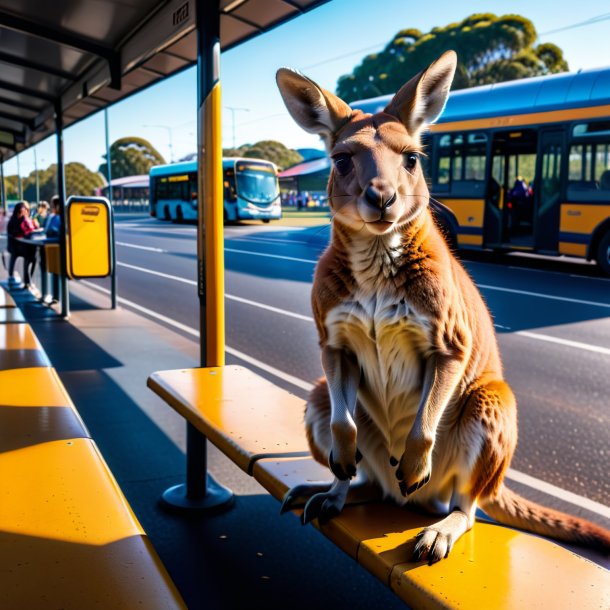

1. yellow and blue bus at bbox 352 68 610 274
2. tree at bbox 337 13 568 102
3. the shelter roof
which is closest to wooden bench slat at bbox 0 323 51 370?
the shelter roof

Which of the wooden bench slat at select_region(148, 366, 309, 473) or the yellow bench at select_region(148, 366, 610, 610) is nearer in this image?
the yellow bench at select_region(148, 366, 610, 610)

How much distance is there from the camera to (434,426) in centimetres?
166

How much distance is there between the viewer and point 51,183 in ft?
261

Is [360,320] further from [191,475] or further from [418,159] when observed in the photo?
[191,475]

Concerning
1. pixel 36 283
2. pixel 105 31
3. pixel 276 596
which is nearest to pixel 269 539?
pixel 276 596

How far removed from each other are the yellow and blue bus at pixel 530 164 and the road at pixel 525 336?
0.76 meters

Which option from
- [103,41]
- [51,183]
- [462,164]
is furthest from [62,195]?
[51,183]

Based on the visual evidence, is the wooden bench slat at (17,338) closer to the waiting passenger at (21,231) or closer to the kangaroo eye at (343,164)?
the kangaroo eye at (343,164)

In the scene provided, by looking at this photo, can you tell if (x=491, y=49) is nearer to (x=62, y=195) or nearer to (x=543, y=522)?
(x=62, y=195)

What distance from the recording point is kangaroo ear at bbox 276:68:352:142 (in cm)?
171

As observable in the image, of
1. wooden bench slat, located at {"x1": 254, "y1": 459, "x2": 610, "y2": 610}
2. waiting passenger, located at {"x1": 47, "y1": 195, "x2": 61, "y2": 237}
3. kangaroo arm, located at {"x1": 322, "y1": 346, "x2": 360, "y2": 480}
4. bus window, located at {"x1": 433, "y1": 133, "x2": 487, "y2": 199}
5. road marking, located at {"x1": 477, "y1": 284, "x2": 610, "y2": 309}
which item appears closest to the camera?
wooden bench slat, located at {"x1": 254, "y1": 459, "x2": 610, "y2": 610}

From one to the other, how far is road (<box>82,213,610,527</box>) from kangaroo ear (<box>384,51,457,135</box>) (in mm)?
478

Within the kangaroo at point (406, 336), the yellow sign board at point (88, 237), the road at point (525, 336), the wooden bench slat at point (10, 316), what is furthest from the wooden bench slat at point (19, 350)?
the yellow sign board at point (88, 237)

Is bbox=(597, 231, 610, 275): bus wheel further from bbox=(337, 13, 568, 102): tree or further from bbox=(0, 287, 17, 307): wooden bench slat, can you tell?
bbox=(337, 13, 568, 102): tree
